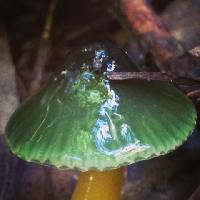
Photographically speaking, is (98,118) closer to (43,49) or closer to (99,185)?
(99,185)

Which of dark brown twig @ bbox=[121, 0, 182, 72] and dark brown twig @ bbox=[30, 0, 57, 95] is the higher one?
dark brown twig @ bbox=[121, 0, 182, 72]

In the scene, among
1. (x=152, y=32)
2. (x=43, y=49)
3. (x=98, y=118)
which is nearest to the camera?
(x=98, y=118)

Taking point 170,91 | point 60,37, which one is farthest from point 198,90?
point 60,37

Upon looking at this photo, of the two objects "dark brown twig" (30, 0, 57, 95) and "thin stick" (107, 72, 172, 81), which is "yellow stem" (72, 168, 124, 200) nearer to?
"thin stick" (107, 72, 172, 81)

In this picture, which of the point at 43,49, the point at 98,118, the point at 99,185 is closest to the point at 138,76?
the point at 98,118

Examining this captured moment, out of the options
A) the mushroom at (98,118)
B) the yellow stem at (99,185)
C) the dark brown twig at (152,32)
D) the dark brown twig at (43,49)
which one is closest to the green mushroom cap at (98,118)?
the mushroom at (98,118)

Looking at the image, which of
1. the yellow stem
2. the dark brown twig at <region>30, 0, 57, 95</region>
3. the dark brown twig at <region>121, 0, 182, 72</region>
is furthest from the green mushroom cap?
the dark brown twig at <region>30, 0, 57, 95</region>
